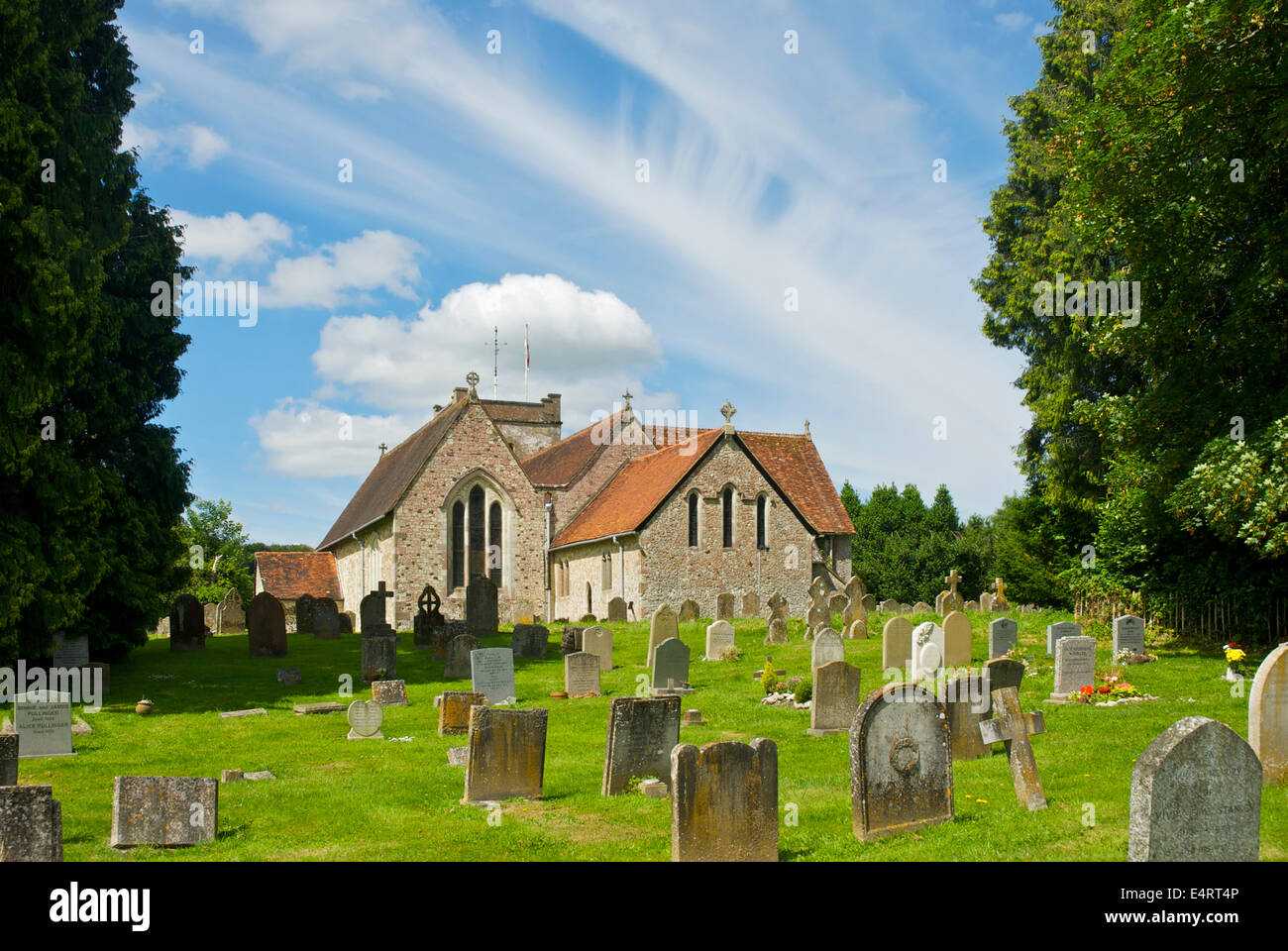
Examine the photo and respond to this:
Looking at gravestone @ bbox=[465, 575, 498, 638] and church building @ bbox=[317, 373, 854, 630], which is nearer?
gravestone @ bbox=[465, 575, 498, 638]

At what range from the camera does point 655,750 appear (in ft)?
32.4

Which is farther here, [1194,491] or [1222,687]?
[1194,491]

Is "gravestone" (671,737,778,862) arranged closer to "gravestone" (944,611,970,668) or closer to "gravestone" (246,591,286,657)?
"gravestone" (944,611,970,668)

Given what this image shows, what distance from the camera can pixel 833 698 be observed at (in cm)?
1269

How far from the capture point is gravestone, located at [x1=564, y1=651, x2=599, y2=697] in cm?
1667

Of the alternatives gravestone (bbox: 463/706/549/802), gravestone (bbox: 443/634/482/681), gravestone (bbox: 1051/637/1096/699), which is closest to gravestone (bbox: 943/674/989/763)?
gravestone (bbox: 1051/637/1096/699)

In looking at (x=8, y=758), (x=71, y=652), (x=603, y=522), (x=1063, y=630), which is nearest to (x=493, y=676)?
(x=8, y=758)

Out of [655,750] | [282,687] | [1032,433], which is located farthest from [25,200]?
[1032,433]

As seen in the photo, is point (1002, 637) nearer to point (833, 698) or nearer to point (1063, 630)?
point (1063, 630)

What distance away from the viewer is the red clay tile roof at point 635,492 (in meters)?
32.9

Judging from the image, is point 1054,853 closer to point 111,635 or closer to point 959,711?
point 959,711

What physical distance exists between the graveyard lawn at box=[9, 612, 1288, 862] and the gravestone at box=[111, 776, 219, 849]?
13cm
